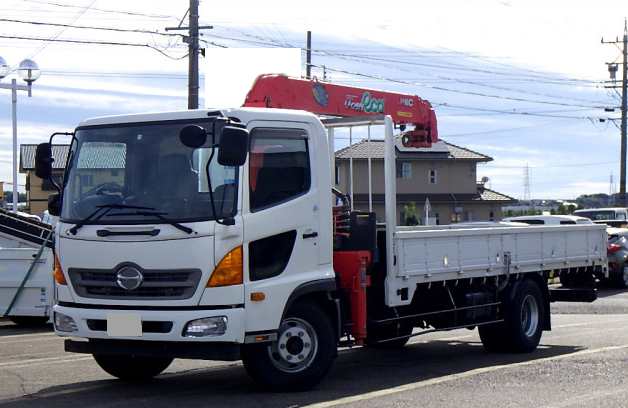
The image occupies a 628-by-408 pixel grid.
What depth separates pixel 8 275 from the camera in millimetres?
15656

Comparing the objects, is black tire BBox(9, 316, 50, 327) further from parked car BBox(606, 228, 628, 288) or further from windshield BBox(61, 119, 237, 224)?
parked car BBox(606, 228, 628, 288)

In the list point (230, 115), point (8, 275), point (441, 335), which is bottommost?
point (441, 335)

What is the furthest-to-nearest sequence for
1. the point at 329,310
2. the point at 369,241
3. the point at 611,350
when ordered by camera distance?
the point at 611,350
the point at 369,241
the point at 329,310

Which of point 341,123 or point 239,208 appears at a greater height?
point 341,123

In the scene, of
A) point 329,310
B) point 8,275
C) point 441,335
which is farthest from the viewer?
point 8,275

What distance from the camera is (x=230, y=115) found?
832cm

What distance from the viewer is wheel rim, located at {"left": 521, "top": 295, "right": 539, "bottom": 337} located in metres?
12.2

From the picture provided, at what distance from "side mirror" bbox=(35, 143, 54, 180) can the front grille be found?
1.16 meters

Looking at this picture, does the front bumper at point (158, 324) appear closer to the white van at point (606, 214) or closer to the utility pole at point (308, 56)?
the utility pole at point (308, 56)

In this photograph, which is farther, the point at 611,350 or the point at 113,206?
the point at 611,350

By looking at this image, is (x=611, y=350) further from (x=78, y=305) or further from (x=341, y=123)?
(x=78, y=305)

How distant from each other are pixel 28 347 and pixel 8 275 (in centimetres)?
348

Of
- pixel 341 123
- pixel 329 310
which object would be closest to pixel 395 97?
pixel 341 123

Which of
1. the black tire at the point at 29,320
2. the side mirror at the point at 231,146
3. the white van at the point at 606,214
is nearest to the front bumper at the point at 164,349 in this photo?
the side mirror at the point at 231,146
